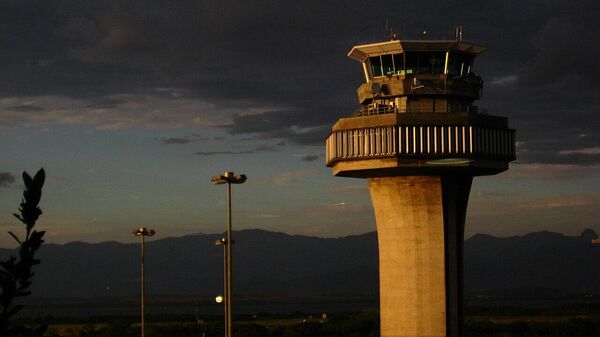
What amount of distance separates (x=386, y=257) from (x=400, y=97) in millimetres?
11776

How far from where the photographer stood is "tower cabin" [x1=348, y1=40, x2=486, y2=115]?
251ft

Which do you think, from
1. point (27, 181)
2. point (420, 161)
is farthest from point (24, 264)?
point (420, 161)

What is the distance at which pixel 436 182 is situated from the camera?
2985 inches

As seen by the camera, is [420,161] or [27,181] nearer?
[27,181]

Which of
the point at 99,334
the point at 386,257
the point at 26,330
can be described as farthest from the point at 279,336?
the point at 26,330

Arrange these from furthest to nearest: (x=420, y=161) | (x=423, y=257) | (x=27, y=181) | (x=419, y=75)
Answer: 1. (x=419, y=75)
2. (x=423, y=257)
3. (x=420, y=161)
4. (x=27, y=181)

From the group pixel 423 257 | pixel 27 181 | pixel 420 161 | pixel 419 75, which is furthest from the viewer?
pixel 419 75

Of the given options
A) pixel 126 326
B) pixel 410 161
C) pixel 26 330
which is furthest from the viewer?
pixel 126 326

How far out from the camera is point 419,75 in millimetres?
77125

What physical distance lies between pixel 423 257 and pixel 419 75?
13212 millimetres

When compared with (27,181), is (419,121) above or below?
above

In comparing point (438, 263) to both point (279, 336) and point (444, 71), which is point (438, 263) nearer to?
point (444, 71)

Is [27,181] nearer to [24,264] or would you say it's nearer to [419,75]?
[24,264]

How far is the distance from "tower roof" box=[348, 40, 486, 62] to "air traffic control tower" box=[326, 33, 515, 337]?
0.07 metres
